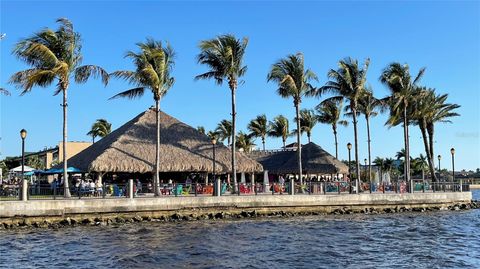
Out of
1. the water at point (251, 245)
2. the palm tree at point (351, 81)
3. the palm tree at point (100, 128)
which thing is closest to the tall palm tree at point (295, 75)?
the palm tree at point (351, 81)

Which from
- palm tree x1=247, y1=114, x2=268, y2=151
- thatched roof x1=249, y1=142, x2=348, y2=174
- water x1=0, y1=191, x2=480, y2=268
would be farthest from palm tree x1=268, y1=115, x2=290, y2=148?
water x1=0, y1=191, x2=480, y2=268

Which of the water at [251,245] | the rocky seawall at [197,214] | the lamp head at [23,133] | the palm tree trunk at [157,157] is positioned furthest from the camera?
the palm tree trunk at [157,157]

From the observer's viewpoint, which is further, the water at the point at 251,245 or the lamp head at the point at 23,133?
the lamp head at the point at 23,133

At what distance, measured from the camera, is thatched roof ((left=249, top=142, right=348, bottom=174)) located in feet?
167

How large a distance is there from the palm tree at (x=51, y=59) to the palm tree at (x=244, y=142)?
4654 centimetres

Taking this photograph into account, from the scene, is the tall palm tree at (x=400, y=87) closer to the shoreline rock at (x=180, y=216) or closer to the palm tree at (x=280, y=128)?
the shoreline rock at (x=180, y=216)

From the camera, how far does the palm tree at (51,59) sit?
103ft

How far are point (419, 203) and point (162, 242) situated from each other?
24.4 metres

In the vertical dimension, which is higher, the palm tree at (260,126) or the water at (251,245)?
the palm tree at (260,126)

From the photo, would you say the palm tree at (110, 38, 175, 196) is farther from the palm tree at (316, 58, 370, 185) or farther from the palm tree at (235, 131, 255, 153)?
the palm tree at (235, 131, 255, 153)

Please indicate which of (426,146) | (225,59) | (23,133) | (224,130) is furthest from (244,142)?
(23,133)

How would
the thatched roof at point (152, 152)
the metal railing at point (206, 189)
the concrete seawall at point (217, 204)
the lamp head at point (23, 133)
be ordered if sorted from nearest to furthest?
1. the concrete seawall at point (217, 204)
2. the lamp head at point (23, 133)
3. the metal railing at point (206, 189)
4. the thatched roof at point (152, 152)

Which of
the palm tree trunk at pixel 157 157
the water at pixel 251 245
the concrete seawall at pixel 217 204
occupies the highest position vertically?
the palm tree trunk at pixel 157 157

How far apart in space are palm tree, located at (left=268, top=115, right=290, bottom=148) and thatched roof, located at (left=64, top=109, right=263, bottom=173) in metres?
29.1
